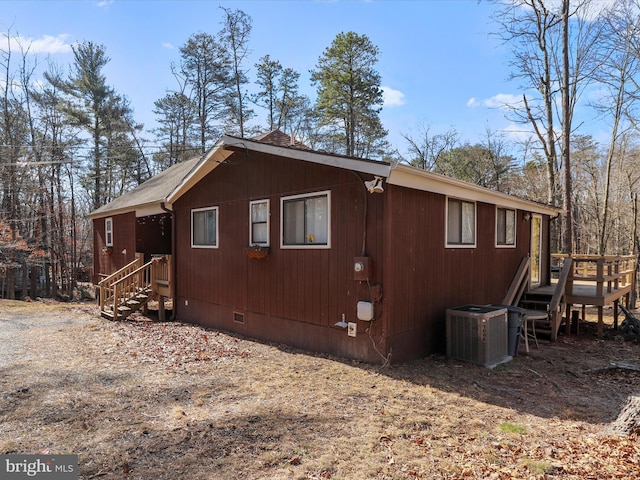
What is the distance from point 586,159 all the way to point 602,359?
16658 millimetres

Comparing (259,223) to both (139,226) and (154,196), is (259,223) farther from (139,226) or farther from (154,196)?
(139,226)

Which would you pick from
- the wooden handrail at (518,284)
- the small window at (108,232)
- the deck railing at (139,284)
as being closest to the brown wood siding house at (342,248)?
the wooden handrail at (518,284)

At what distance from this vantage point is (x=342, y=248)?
6.25m

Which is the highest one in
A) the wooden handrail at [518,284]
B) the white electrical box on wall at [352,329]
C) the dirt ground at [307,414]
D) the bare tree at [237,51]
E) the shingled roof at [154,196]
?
the bare tree at [237,51]

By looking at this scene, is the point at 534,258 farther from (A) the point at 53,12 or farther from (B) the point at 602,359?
(A) the point at 53,12

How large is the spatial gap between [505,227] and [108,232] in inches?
526

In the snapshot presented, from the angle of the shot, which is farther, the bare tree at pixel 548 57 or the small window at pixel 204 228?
the bare tree at pixel 548 57

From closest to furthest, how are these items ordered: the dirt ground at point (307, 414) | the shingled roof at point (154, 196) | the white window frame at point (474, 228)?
1. the dirt ground at point (307, 414)
2. the white window frame at point (474, 228)
3. the shingled roof at point (154, 196)

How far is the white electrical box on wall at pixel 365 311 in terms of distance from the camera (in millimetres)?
5754

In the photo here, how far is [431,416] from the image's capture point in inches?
163

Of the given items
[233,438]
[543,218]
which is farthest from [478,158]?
[233,438]

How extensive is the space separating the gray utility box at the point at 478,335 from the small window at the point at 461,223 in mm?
1313

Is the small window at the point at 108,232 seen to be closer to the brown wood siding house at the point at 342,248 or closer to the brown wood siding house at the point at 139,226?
the brown wood siding house at the point at 139,226

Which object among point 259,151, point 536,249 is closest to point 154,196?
point 259,151
